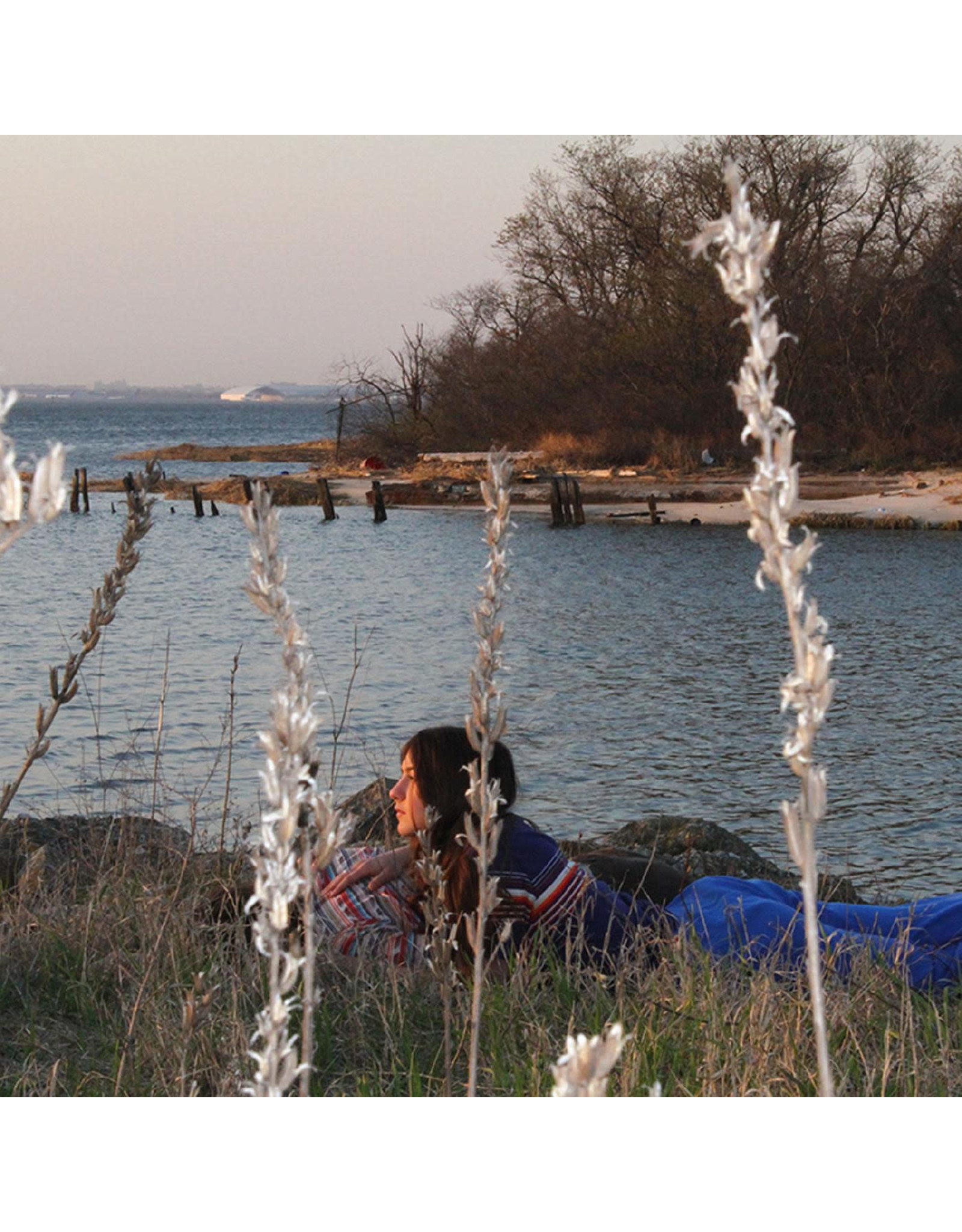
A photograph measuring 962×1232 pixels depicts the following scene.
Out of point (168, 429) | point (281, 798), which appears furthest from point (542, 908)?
point (168, 429)

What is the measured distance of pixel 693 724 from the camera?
1172 cm

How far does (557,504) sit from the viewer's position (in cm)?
2911

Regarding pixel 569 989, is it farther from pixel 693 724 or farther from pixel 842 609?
pixel 842 609

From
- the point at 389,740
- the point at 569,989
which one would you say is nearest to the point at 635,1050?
the point at 569,989

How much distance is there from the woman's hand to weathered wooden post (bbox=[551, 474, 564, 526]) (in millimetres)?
25103

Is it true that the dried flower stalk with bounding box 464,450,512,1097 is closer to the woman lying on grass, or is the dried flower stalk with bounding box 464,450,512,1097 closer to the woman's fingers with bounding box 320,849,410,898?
the woman lying on grass

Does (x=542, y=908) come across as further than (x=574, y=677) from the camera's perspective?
No

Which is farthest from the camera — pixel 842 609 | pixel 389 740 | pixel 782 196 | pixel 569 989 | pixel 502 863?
pixel 782 196

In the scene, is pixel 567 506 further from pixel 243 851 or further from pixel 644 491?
pixel 243 851

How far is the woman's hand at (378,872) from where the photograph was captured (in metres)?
3.94

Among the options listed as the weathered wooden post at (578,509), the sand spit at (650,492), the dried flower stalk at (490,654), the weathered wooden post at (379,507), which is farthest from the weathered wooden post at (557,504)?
the dried flower stalk at (490,654)

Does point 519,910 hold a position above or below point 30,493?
below

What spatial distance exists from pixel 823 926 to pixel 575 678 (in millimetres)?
9631
